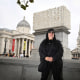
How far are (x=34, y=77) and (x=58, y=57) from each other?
2478 mm

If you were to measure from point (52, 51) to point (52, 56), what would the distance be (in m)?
0.15

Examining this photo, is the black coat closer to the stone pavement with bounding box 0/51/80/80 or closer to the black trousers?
the black trousers

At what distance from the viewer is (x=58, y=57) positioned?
396cm

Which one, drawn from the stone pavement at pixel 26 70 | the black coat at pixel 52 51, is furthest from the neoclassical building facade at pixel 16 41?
the black coat at pixel 52 51

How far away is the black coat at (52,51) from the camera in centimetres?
397

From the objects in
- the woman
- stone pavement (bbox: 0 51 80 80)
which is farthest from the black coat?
stone pavement (bbox: 0 51 80 80)

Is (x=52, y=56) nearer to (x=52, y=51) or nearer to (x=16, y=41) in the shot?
(x=52, y=51)

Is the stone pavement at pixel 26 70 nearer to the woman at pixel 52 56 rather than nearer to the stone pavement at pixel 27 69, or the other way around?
the stone pavement at pixel 27 69

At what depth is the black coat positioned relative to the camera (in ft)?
13.0

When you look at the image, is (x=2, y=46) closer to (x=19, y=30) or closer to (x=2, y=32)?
(x=2, y=32)

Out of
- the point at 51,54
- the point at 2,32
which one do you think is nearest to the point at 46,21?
the point at 51,54

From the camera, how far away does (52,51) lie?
4.05 meters

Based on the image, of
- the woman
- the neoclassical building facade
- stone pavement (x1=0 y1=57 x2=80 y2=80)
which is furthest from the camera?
the neoclassical building facade

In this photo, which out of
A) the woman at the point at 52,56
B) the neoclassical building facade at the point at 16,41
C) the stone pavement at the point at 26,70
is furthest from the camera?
the neoclassical building facade at the point at 16,41
